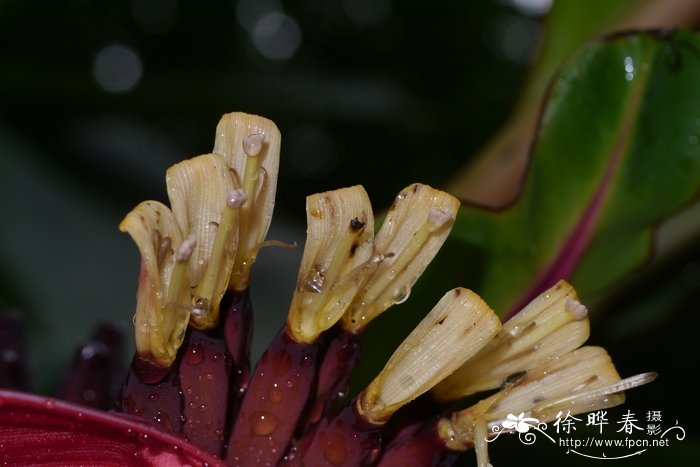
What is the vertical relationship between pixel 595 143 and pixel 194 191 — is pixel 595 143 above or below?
above

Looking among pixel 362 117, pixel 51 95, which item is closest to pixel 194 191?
pixel 51 95

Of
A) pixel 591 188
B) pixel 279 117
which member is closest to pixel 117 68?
pixel 279 117

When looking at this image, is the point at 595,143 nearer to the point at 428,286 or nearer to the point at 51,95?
the point at 428,286

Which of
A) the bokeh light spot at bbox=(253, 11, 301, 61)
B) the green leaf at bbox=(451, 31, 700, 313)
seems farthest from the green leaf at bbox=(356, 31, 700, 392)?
the bokeh light spot at bbox=(253, 11, 301, 61)

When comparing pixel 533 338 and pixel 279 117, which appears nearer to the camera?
pixel 533 338

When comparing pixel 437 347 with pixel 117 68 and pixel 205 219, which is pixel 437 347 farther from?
pixel 117 68

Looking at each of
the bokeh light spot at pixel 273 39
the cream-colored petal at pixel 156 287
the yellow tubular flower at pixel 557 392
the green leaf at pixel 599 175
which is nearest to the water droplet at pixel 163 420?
the cream-colored petal at pixel 156 287

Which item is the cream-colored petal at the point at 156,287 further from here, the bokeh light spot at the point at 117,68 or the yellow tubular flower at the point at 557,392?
the bokeh light spot at the point at 117,68
